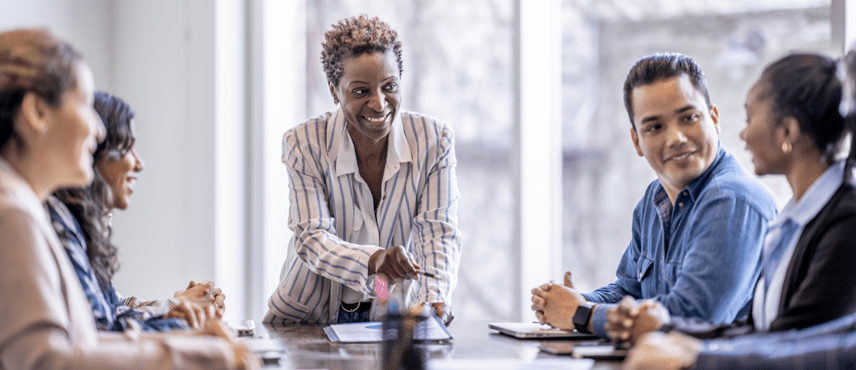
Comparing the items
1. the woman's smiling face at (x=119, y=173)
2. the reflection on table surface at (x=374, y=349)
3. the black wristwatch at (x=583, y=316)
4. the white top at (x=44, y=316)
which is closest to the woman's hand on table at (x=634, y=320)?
the reflection on table surface at (x=374, y=349)

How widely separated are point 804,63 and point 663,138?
0.49 metres

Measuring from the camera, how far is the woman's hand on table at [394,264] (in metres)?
2.01

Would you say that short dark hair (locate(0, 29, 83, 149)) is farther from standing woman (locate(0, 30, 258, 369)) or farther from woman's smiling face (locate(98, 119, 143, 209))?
woman's smiling face (locate(98, 119, 143, 209))

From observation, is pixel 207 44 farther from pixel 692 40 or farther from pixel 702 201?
pixel 702 201

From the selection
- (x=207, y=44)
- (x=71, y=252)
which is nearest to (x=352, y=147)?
(x=71, y=252)

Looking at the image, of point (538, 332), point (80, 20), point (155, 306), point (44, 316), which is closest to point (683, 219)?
point (538, 332)

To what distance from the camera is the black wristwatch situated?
71.8 inches

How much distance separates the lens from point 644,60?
2.00 m

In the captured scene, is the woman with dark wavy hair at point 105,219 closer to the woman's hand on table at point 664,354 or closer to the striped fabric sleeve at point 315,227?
the striped fabric sleeve at point 315,227

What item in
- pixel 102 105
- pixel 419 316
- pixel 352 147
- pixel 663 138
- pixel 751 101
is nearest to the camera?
pixel 419 316

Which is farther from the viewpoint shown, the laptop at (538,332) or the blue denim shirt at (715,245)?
the laptop at (538,332)

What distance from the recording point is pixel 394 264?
205cm

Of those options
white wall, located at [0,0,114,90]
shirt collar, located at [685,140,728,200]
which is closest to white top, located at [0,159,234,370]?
shirt collar, located at [685,140,728,200]

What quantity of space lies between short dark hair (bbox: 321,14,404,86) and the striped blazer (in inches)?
7.3
